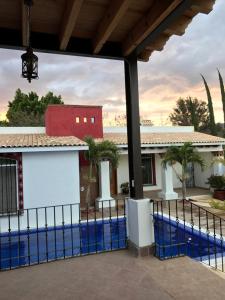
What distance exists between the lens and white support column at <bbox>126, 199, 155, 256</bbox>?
536cm

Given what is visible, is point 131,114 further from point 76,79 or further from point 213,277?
point 76,79

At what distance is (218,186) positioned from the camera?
15164 millimetres

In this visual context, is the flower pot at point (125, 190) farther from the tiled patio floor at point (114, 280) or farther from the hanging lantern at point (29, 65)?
the hanging lantern at point (29, 65)

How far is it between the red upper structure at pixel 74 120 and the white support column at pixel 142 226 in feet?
35.2

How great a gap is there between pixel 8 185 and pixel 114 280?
7.08m

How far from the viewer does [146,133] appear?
64.0ft

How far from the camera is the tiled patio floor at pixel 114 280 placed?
12.8 ft

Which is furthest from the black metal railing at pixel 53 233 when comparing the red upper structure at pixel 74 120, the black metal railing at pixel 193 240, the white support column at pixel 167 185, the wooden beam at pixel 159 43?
the red upper structure at pixel 74 120

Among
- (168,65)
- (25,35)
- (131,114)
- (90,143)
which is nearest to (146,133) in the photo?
(168,65)

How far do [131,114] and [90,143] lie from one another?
277 inches

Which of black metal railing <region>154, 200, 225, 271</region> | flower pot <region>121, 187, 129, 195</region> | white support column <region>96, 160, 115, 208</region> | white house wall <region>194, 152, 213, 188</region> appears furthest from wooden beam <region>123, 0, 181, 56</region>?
white house wall <region>194, 152, 213, 188</region>

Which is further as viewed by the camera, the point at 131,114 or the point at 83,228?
the point at 83,228

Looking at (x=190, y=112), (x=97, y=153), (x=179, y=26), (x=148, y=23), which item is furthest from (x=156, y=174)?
(x=190, y=112)

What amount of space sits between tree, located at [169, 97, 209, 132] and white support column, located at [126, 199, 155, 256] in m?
39.4
